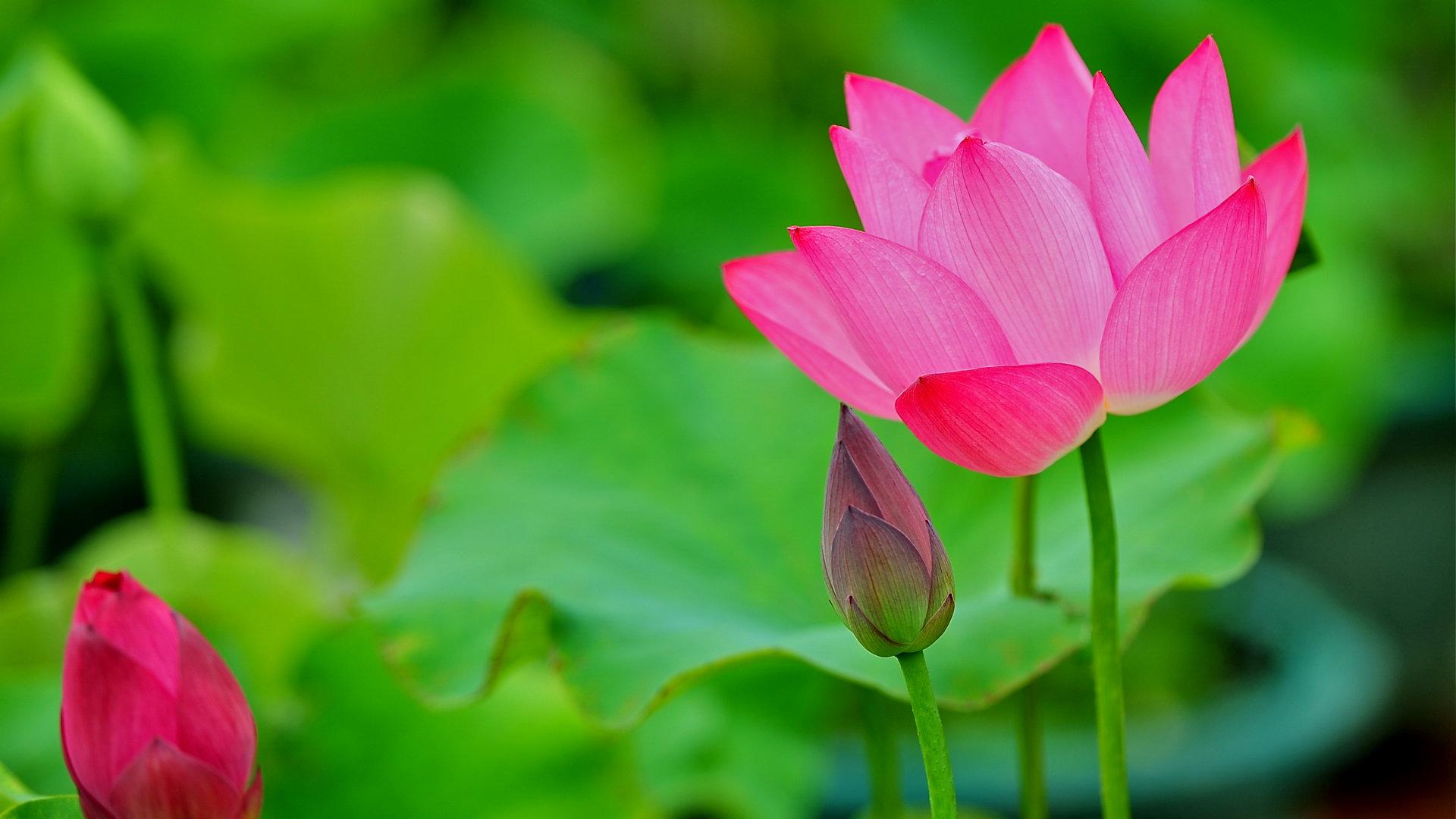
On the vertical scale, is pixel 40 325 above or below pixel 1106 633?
above

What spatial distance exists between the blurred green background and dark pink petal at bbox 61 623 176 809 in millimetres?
109

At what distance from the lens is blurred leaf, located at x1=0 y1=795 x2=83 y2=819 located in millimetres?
248

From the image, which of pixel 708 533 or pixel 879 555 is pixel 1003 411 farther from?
pixel 708 533

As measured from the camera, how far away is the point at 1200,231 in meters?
0.22

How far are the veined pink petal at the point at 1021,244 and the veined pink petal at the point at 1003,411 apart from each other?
0.01 meters

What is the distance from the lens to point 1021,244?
23 cm

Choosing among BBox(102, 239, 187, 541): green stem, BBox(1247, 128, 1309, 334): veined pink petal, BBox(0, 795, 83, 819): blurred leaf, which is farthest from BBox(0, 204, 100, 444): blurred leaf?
BBox(1247, 128, 1309, 334): veined pink petal

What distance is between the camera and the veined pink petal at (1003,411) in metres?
0.22

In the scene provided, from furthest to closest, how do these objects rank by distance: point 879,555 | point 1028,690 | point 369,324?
point 369,324 → point 1028,690 → point 879,555

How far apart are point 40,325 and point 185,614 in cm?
37

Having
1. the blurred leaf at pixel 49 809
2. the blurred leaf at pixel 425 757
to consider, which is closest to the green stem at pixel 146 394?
the blurred leaf at pixel 425 757

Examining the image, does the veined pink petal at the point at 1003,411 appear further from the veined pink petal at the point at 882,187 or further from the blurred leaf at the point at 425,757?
the blurred leaf at the point at 425,757

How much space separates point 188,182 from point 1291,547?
1.18 metres

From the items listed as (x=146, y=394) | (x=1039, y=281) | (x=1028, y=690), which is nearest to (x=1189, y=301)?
(x=1039, y=281)
